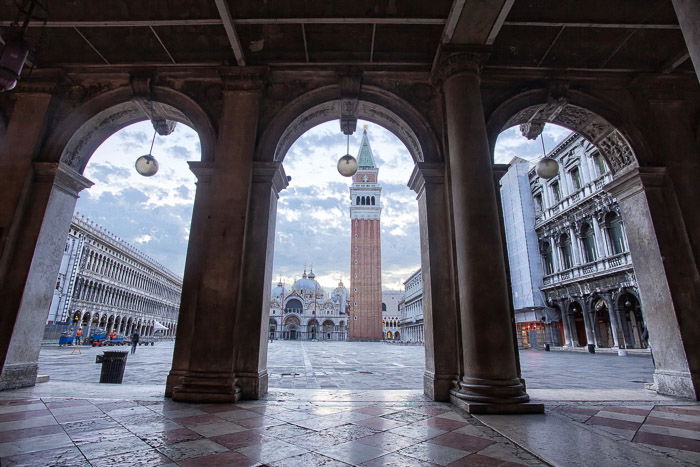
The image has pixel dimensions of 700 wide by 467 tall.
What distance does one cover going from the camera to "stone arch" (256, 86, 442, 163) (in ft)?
20.0

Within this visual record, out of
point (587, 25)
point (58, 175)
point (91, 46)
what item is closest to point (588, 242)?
point (587, 25)

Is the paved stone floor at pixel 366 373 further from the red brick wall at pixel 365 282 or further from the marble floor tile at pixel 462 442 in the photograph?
the red brick wall at pixel 365 282

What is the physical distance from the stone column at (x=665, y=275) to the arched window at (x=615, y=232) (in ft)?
53.3

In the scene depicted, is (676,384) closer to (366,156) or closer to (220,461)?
(220,461)

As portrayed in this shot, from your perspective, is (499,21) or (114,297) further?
(114,297)

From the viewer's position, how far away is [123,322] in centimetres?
5103

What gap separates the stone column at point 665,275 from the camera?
5.36 metres

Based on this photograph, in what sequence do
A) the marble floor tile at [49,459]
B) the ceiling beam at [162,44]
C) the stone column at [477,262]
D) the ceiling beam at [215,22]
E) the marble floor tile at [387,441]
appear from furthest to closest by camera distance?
1. the ceiling beam at [162,44]
2. the ceiling beam at [215,22]
3. the stone column at [477,262]
4. the marble floor tile at [387,441]
5. the marble floor tile at [49,459]

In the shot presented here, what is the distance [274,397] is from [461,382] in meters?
2.74

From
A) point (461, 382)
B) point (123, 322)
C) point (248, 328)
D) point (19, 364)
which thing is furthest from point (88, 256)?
point (461, 382)

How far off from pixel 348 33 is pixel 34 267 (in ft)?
21.7

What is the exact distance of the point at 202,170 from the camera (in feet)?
19.4

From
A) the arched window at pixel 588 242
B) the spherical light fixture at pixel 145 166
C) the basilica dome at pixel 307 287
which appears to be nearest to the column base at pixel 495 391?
A: the spherical light fixture at pixel 145 166

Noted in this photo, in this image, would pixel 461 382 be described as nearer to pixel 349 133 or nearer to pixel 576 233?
pixel 349 133
